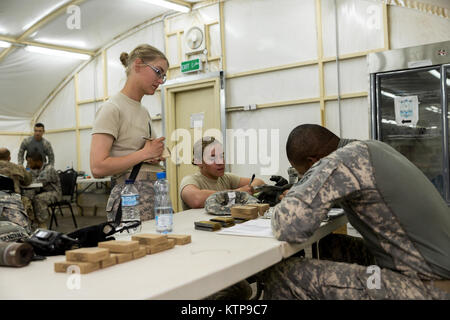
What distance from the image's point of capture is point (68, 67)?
30.0 ft

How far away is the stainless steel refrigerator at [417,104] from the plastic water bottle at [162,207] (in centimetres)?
339

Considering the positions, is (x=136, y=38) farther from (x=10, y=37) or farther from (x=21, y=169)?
(x=21, y=169)

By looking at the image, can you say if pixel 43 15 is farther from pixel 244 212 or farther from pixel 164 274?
pixel 164 274

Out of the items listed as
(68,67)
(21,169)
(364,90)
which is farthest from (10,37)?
(364,90)

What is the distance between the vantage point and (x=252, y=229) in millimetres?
1698

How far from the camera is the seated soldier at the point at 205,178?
8.63ft

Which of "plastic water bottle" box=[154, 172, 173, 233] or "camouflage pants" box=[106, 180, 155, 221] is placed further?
"camouflage pants" box=[106, 180, 155, 221]

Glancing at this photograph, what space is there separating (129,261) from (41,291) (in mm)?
300

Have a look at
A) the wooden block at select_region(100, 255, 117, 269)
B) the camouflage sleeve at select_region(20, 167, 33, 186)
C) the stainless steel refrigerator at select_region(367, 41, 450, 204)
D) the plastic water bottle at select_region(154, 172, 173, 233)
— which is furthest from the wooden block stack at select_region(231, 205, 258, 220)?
the stainless steel refrigerator at select_region(367, 41, 450, 204)

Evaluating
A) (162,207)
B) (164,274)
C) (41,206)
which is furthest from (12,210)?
(41,206)

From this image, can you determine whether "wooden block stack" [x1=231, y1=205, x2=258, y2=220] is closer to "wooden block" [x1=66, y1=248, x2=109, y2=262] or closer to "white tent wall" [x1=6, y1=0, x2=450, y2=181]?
"wooden block" [x1=66, y1=248, x2=109, y2=262]

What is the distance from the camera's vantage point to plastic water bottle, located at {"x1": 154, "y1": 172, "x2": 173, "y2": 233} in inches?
68.8

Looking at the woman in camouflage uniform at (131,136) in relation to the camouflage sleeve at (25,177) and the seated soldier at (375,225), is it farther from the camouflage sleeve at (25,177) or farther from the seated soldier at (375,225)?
the camouflage sleeve at (25,177)

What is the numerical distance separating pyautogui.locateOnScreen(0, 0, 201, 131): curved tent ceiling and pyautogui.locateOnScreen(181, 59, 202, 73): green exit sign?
0.96 meters
